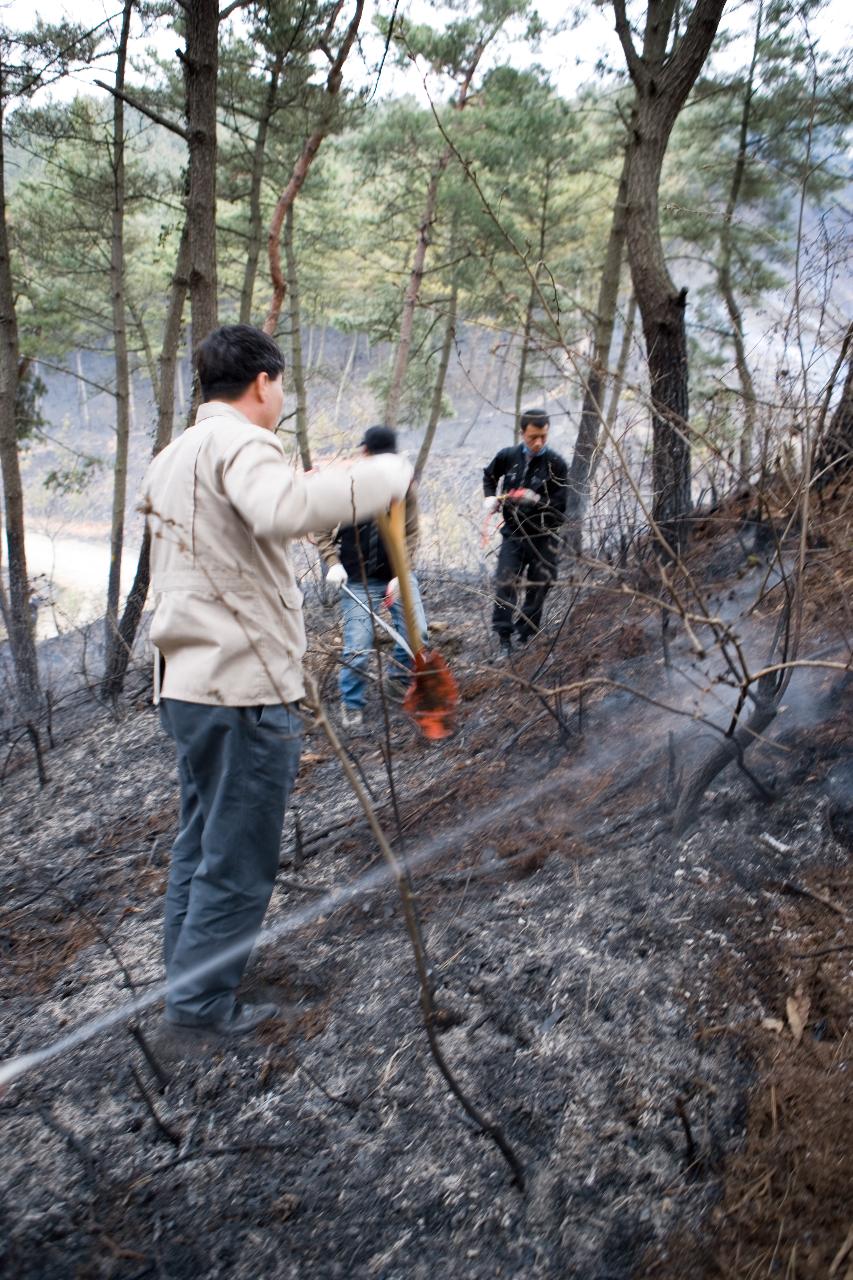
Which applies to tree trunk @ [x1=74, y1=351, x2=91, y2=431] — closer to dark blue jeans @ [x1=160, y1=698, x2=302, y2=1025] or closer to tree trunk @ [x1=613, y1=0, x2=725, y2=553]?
tree trunk @ [x1=613, y1=0, x2=725, y2=553]

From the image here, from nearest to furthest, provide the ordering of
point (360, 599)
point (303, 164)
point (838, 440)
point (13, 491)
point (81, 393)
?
point (838, 440) → point (360, 599) → point (303, 164) → point (13, 491) → point (81, 393)

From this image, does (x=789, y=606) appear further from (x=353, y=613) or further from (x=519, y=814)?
(x=353, y=613)

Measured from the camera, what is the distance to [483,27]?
13.6 meters

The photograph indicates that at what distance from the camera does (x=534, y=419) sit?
6227mm

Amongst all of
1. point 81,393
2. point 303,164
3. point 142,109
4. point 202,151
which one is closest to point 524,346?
point 142,109

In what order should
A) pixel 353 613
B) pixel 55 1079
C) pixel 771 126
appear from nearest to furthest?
pixel 55 1079 < pixel 353 613 < pixel 771 126

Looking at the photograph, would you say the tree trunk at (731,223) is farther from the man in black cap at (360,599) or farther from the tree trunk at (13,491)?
the tree trunk at (13,491)

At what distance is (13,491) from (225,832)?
335 inches

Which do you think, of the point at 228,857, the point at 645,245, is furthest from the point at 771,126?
the point at 228,857

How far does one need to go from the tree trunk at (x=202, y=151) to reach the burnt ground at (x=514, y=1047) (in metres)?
4.59

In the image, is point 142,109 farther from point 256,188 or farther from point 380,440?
point 256,188

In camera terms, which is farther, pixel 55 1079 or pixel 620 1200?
pixel 55 1079

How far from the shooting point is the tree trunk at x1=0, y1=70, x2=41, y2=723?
31.0 ft

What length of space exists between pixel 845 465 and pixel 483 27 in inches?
473
